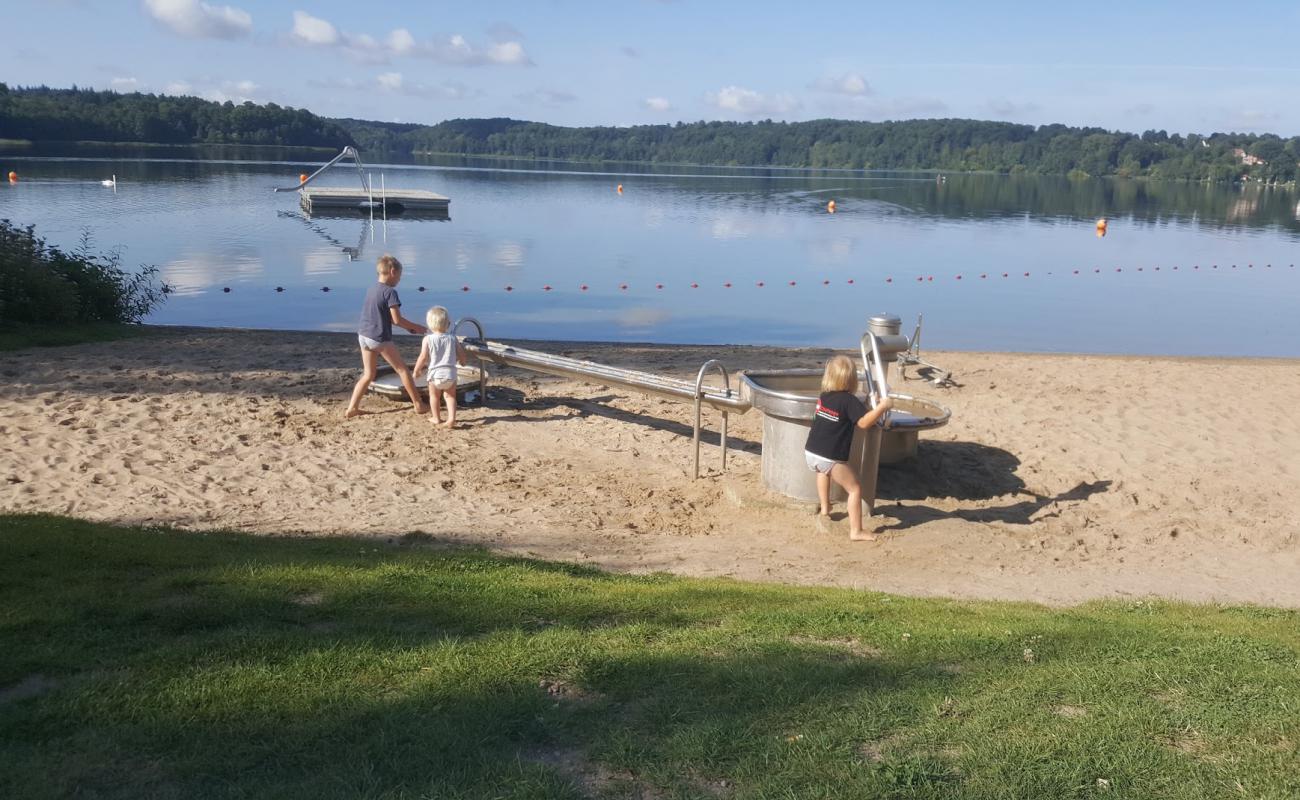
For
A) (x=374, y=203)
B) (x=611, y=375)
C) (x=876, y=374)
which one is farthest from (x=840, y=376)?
(x=374, y=203)

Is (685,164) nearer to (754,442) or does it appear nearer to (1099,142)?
(1099,142)

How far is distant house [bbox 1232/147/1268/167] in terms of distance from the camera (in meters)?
134

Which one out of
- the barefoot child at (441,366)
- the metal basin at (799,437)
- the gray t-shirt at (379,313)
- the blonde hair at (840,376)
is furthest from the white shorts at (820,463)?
the gray t-shirt at (379,313)

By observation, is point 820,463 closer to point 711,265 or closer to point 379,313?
point 379,313

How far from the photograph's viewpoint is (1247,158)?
446 feet

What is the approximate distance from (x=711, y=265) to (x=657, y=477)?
2390cm

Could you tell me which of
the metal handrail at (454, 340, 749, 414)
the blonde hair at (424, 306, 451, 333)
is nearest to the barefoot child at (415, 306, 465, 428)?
the blonde hair at (424, 306, 451, 333)

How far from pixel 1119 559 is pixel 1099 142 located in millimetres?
146785

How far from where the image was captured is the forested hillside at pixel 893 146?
133 m

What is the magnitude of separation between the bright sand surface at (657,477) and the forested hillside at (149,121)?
337ft

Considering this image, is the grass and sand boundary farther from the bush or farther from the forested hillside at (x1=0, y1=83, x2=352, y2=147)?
the forested hillside at (x1=0, y1=83, x2=352, y2=147)

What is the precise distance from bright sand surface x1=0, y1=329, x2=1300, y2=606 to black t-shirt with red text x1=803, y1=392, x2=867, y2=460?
2.33ft

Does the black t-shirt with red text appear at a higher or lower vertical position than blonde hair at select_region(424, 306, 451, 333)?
lower

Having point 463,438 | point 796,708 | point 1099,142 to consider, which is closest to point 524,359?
point 463,438
